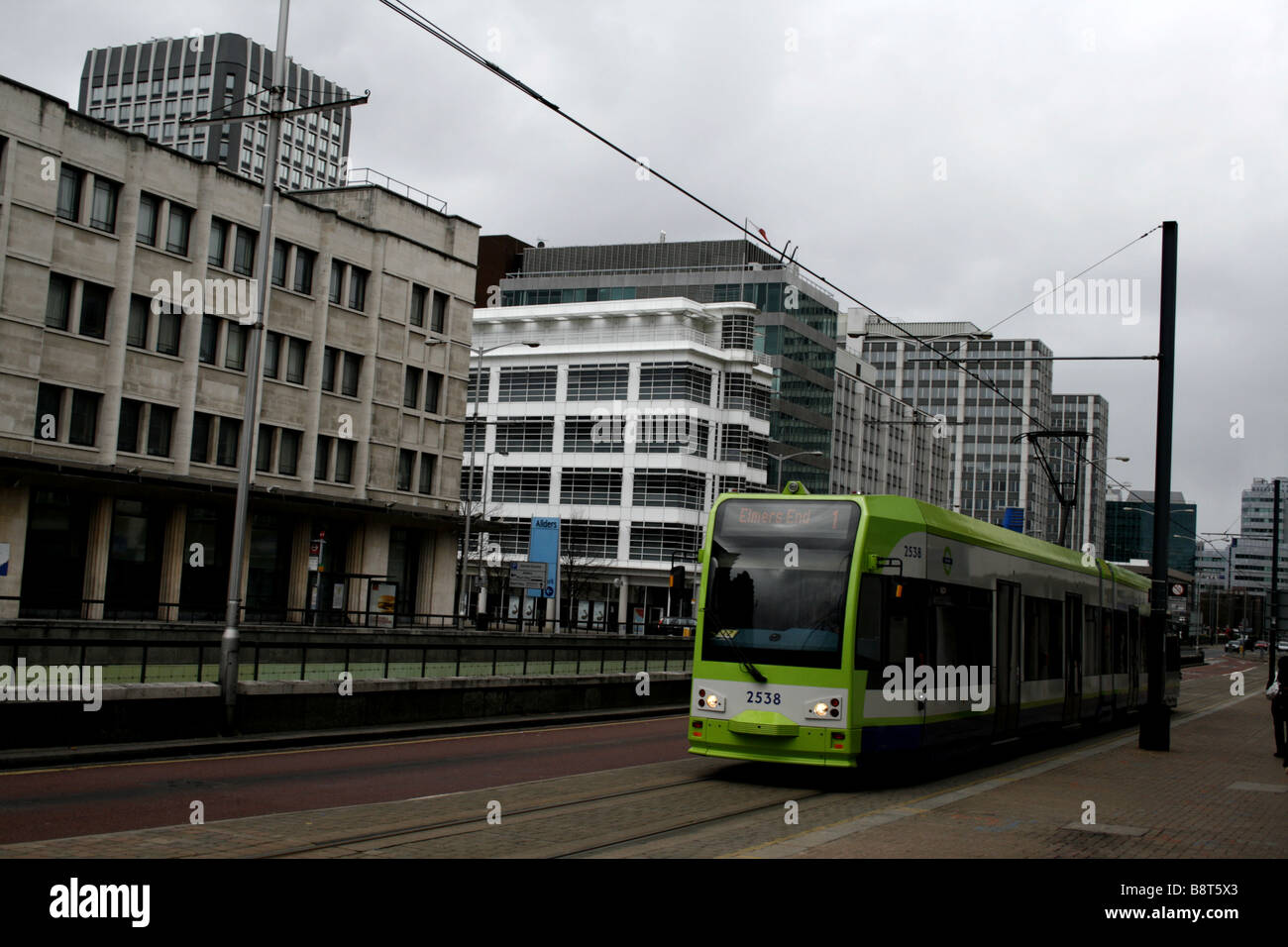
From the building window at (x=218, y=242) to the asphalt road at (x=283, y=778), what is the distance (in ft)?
96.6

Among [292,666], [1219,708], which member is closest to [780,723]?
[292,666]

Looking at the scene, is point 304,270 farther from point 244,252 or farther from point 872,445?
point 872,445

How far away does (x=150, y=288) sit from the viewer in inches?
1679

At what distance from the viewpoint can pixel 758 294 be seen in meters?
93.9

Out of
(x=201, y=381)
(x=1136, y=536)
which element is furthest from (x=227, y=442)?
(x=1136, y=536)

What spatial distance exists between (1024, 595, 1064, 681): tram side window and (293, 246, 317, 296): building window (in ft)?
116

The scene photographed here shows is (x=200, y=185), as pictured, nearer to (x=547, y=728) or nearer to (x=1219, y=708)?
(x=547, y=728)

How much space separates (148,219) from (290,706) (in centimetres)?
2908

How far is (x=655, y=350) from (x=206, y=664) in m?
66.5

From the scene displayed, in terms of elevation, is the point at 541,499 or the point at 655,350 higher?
the point at 655,350

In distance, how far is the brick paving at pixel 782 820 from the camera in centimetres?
1020

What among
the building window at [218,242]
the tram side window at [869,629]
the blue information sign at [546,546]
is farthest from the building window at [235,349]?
the tram side window at [869,629]

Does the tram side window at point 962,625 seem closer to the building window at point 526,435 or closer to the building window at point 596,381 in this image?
the building window at point 596,381

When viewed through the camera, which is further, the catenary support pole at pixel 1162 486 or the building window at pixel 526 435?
the building window at pixel 526 435
